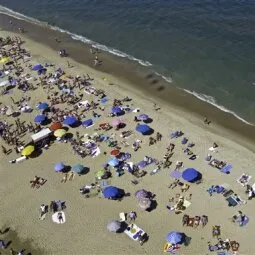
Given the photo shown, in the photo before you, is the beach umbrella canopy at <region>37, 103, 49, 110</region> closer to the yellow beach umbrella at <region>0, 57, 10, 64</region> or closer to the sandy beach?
the sandy beach

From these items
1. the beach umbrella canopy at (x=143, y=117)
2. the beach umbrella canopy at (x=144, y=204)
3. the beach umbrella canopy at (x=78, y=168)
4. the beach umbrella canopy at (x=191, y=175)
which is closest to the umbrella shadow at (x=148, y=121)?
the beach umbrella canopy at (x=143, y=117)

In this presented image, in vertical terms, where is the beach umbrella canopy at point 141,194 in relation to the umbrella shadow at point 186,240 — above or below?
above

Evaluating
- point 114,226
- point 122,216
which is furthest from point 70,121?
point 114,226

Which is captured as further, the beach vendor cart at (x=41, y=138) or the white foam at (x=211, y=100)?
the white foam at (x=211, y=100)

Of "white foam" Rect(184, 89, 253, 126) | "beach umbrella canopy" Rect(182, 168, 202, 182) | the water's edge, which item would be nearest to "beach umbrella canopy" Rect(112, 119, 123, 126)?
the water's edge

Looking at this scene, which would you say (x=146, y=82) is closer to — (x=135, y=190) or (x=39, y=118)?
(x=39, y=118)

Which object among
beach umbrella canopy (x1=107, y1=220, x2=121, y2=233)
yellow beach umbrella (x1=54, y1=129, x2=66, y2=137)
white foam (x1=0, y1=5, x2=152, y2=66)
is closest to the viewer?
beach umbrella canopy (x1=107, y1=220, x2=121, y2=233)

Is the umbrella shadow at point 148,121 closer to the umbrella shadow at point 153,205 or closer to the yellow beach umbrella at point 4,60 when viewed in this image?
the umbrella shadow at point 153,205
